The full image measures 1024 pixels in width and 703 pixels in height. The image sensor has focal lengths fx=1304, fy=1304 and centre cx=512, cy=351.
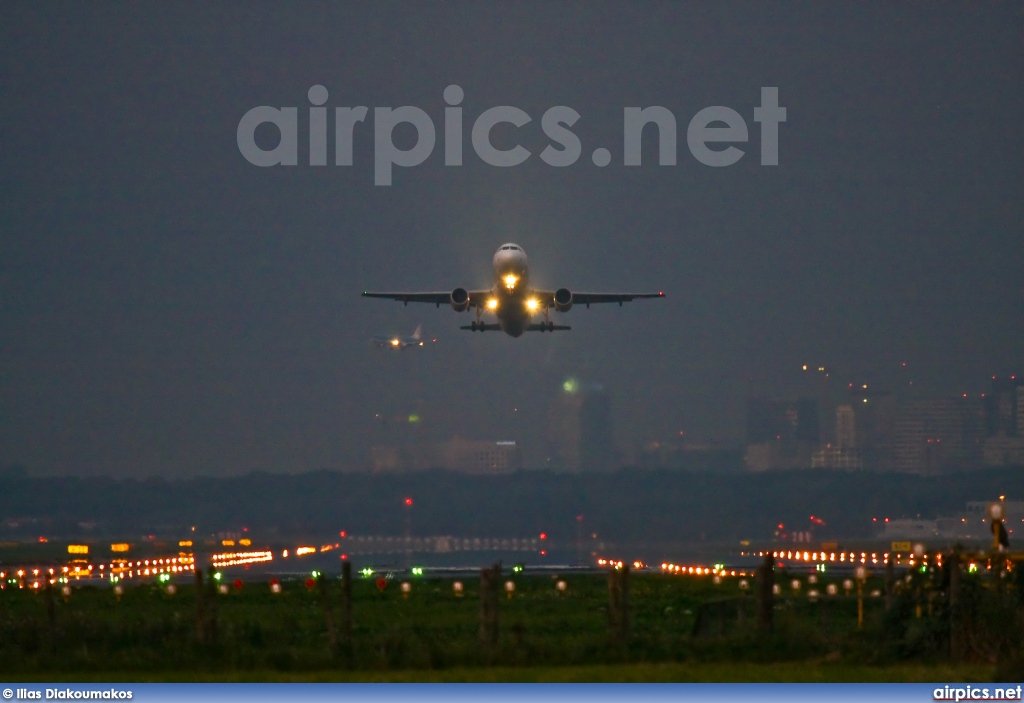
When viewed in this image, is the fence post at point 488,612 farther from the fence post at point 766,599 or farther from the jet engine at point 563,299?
the jet engine at point 563,299

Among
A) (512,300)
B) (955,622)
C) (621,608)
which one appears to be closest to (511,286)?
(512,300)

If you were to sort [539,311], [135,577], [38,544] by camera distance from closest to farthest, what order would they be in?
[135,577], [539,311], [38,544]

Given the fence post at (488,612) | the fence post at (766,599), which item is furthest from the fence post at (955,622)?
the fence post at (488,612)

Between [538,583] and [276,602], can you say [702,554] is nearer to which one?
[538,583]

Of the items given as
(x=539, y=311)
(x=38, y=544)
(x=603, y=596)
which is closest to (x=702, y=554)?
(x=539, y=311)

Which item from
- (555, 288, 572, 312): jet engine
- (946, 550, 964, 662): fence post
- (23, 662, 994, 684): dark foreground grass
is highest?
(555, 288, 572, 312): jet engine

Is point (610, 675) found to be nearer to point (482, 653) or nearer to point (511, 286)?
point (482, 653)

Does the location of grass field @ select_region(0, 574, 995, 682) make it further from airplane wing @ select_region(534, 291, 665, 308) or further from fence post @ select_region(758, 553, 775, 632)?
airplane wing @ select_region(534, 291, 665, 308)

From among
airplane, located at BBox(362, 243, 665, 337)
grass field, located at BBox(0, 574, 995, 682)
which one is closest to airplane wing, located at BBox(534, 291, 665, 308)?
airplane, located at BBox(362, 243, 665, 337)

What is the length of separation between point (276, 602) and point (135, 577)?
1650 cm

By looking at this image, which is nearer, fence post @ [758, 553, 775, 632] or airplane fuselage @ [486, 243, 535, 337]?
fence post @ [758, 553, 775, 632]

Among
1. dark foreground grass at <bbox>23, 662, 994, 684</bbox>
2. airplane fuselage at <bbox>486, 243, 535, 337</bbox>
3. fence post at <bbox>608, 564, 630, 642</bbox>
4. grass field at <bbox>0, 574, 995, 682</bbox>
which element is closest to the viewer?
dark foreground grass at <bbox>23, 662, 994, 684</bbox>

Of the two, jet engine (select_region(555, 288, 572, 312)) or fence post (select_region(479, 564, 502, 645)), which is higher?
jet engine (select_region(555, 288, 572, 312))

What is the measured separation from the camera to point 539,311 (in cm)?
5800
